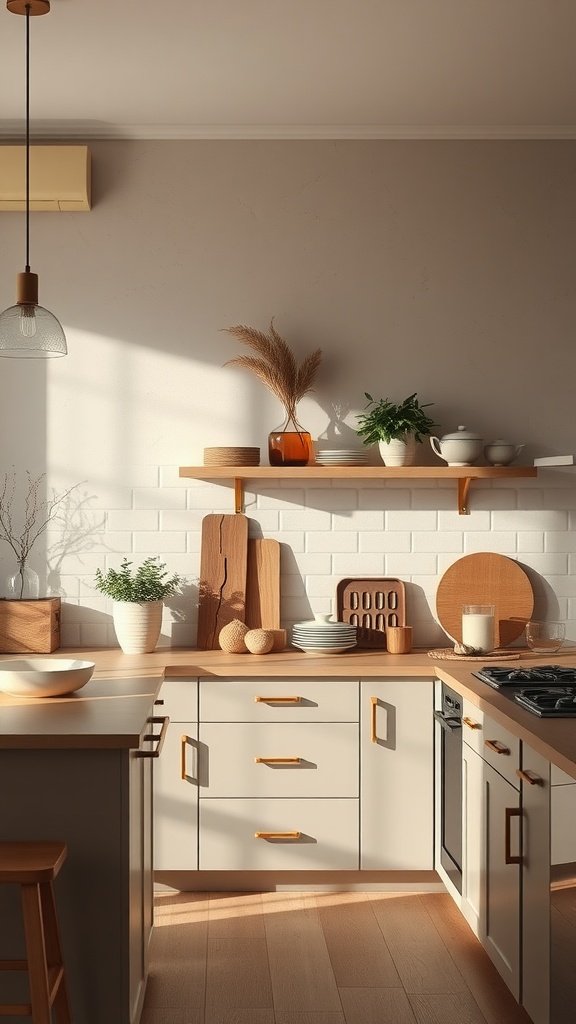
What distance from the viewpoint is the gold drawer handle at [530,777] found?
2.58 metres

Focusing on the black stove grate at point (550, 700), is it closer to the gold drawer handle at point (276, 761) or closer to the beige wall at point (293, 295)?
the gold drawer handle at point (276, 761)

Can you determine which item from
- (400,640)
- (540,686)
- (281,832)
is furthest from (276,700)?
(540,686)

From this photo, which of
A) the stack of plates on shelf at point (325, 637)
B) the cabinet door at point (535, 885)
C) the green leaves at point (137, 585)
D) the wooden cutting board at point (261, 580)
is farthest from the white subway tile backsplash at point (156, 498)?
the cabinet door at point (535, 885)

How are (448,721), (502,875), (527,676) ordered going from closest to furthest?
(502,875), (527,676), (448,721)

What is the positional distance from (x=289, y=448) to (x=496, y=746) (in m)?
1.66

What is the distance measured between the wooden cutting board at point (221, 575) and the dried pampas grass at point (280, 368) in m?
0.55

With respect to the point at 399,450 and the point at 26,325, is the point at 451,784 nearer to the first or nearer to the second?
the point at 399,450

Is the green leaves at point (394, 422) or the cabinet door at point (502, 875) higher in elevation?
the green leaves at point (394, 422)

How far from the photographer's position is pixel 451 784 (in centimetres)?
364

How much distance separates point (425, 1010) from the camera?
2.99 m

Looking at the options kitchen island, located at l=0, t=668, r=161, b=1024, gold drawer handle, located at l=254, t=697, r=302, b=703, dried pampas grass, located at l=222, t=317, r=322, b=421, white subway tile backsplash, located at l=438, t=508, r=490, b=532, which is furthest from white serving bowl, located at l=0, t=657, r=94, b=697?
white subway tile backsplash, located at l=438, t=508, r=490, b=532

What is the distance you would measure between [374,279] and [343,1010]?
2.88m

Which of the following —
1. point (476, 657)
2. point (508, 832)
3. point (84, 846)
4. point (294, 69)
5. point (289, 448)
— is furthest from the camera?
point (289, 448)

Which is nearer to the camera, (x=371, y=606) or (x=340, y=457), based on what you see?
(x=340, y=457)
